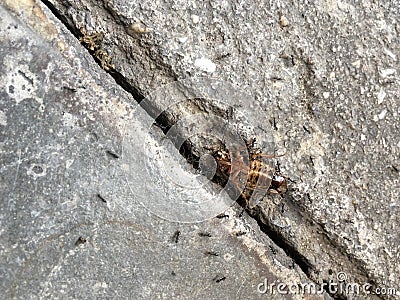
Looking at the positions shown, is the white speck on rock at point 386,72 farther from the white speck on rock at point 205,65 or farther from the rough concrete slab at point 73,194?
the rough concrete slab at point 73,194

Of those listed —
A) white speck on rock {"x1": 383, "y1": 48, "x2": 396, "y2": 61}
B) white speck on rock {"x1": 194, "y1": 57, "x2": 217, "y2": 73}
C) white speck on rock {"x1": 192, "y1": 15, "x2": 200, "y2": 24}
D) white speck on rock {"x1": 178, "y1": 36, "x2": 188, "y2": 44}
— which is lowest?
white speck on rock {"x1": 194, "y1": 57, "x2": 217, "y2": 73}

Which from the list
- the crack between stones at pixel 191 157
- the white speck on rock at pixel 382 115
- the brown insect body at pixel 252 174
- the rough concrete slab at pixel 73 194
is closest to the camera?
the rough concrete slab at pixel 73 194

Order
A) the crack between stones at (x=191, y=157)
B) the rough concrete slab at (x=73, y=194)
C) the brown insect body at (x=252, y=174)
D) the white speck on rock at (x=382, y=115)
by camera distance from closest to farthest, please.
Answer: the rough concrete slab at (x=73, y=194) → the crack between stones at (x=191, y=157) → the brown insect body at (x=252, y=174) → the white speck on rock at (x=382, y=115)

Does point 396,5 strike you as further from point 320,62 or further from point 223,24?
point 223,24

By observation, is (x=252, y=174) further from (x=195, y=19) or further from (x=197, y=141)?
(x=195, y=19)

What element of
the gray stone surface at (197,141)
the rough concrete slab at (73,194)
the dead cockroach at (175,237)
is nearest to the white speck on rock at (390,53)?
the gray stone surface at (197,141)

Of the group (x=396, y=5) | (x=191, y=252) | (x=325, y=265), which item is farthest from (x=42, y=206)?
(x=396, y=5)

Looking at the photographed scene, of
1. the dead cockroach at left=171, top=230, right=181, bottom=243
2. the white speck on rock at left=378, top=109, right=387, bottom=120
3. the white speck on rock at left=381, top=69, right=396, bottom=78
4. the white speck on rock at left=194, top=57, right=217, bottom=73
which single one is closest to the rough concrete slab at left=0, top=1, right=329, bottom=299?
the dead cockroach at left=171, top=230, right=181, bottom=243

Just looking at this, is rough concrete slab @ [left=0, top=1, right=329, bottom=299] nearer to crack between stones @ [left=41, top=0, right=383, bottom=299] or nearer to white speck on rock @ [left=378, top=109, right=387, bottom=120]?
crack between stones @ [left=41, top=0, right=383, bottom=299]

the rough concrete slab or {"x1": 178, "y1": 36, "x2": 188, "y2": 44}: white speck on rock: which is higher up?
{"x1": 178, "y1": 36, "x2": 188, "y2": 44}: white speck on rock
